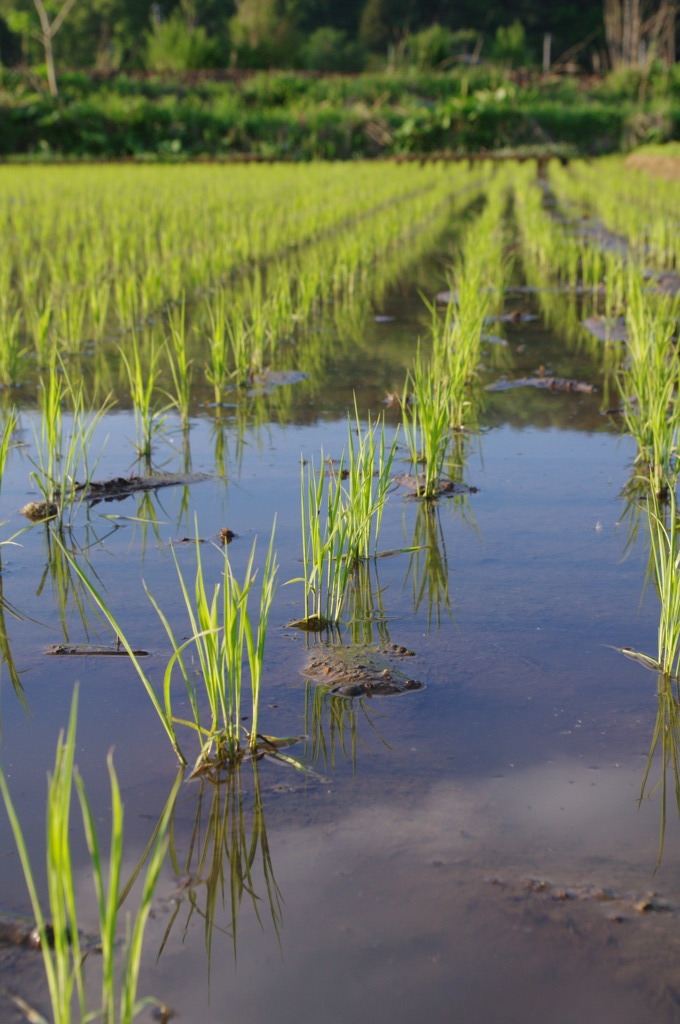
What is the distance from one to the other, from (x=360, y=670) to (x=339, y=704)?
11cm

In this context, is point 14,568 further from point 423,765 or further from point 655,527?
point 655,527

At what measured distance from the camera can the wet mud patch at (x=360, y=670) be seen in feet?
5.84

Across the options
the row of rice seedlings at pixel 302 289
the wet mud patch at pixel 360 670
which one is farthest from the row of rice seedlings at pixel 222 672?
the row of rice seedlings at pixel 302 289

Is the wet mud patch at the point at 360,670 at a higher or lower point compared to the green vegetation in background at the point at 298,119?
lower

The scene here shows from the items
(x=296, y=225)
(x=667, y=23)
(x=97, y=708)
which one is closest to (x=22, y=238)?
(x=296, y=225)

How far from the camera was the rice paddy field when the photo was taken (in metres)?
1.16

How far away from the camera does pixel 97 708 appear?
5.63 feet

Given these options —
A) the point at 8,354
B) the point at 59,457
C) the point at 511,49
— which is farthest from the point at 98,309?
the point at 511,49

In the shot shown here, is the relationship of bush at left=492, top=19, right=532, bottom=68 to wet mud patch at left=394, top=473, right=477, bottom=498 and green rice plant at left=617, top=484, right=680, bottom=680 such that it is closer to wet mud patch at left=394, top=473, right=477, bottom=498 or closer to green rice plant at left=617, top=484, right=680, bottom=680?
wet mud patch at left=394, top=473, right=477, bottom=498

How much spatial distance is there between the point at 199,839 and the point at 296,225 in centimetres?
747

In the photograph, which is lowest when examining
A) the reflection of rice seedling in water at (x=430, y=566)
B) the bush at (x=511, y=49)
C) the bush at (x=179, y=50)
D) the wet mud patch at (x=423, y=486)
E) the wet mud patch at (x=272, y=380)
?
the reflection of rice seedling in water at (x=430, y=566)

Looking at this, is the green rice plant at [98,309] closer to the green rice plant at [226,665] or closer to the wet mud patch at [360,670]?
the wet mud patch at [360,670]

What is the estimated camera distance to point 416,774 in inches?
60.8

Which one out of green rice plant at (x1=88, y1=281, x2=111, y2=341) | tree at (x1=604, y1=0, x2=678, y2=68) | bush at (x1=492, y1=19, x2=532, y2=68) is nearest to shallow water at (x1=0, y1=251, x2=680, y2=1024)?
green rice plant at (x1=88, y1=281, x2=111, y2=341)
